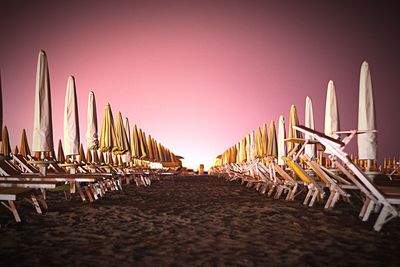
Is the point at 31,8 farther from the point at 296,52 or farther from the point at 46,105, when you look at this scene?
the point at 46,105

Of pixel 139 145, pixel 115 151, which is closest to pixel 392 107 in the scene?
pixel 139 145

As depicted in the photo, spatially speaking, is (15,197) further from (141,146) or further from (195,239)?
(141,146)

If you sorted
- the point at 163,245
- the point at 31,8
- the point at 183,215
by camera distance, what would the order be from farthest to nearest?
1. the point at 31,8
2. the point at 183,215
3. the point at 163,245

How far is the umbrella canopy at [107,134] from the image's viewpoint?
1290 centimetres

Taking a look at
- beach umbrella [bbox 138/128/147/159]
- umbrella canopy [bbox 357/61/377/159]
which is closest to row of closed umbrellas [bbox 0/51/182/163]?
beach umbrella [bbox 138/128/147/159]

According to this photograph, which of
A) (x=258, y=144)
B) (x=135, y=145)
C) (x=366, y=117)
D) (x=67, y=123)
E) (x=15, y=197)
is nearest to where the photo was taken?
(x=15, y=197)

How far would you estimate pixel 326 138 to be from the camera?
13.6ft

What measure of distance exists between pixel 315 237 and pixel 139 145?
1582 cm

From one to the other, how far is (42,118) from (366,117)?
17.7 feet

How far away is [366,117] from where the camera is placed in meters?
5.99

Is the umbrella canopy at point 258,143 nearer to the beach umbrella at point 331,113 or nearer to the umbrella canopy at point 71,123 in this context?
the beach umbrella at point 331,113

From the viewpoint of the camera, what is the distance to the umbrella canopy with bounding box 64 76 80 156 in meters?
8.19

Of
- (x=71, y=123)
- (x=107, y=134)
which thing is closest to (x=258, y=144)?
(x=107, y=134)

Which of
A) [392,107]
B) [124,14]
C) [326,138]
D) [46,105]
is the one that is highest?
[124,14]
